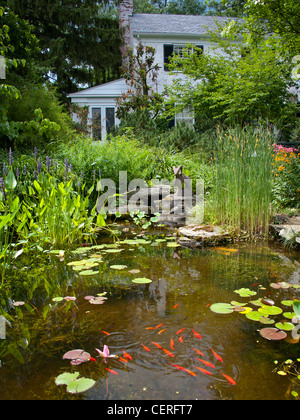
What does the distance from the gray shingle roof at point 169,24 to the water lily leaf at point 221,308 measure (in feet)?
50.4

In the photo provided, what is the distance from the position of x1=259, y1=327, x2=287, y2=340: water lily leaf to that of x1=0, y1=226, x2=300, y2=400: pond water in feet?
0.10

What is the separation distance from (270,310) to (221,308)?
0.32 m

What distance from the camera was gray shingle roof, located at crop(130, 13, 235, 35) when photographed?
15.3m

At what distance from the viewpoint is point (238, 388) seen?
1.46 meters

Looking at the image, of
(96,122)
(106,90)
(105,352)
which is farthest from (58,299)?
(106,90)

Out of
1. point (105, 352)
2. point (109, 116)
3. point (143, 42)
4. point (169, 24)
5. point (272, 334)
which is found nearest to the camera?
point (105, 352)

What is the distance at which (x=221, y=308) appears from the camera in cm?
221

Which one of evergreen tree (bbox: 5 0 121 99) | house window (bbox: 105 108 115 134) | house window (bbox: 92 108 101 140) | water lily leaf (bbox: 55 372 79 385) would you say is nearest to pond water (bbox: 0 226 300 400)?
water lily leaf (bbox: 55 372 79 385)

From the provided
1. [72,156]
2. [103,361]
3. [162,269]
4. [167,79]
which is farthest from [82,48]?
[103,361]

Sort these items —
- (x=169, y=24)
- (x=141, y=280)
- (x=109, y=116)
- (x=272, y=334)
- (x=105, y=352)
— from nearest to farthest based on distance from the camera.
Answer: (x=105, y=352), (x=272, y=334), (x=141, y=280), (x=109, y=116), (x=169, y=24)

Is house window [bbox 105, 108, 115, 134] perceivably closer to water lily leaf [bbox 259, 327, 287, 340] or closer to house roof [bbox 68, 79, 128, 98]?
house roof [bbox 68, 79, 128, 98]

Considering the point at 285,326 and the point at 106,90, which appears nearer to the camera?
the point at 285,326

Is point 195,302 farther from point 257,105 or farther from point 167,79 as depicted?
point 167,79

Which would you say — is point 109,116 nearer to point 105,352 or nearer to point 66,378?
point 105,352
